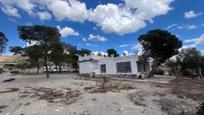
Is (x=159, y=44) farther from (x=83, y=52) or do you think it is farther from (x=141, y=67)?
(x=83, y=52)

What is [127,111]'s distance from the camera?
24.9 feet

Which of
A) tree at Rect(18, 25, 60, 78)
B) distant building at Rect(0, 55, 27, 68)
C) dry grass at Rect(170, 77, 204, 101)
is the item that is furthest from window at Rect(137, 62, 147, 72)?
distant building at Rect(0, 55, 27, 68)

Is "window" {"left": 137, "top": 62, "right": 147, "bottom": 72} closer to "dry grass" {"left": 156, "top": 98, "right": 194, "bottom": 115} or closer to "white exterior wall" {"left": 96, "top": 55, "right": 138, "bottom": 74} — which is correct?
"white exterior wall" {"left": 96, "top": 55, "right": 138, "bottom": 74}

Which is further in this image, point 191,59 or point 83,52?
point 83,52

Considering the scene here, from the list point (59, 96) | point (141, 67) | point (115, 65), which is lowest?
point (59, 96)

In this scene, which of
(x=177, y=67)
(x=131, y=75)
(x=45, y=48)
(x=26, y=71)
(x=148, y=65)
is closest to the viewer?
(x=131, y=75)

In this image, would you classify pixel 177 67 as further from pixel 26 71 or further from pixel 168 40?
pixel 26 71

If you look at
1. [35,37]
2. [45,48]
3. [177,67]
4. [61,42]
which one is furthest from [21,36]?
[177,67]

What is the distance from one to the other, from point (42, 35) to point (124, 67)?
1430 cm

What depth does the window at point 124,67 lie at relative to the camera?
1121 inches

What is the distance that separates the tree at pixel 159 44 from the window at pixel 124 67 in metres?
3.32

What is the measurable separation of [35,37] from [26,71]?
2599cm

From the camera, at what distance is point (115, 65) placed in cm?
3022

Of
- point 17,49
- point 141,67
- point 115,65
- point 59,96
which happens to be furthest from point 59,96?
point 17,49
